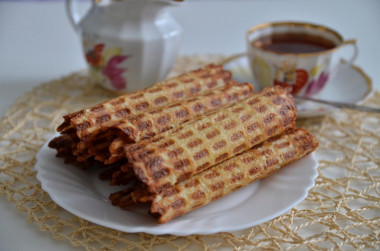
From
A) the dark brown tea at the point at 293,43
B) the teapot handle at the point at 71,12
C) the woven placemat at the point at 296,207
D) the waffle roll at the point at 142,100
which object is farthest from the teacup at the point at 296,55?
the teapot handle at the point at 71,12

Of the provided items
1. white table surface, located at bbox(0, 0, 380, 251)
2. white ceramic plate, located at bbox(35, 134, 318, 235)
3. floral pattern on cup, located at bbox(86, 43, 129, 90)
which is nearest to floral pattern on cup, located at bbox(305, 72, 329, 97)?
white table surface, located at bbox(0, 0, 380, 251)

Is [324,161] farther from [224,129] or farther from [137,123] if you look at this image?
[137,123]

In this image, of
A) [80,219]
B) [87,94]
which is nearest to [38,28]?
[87,94]

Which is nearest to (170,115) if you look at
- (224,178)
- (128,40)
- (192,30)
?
(224,178)

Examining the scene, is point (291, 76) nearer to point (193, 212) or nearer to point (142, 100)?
point (142, 100)

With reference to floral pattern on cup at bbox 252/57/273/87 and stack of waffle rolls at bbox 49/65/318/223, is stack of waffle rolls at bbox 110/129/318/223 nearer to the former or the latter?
stack of waffle rolls at bbox 49/65/318/223

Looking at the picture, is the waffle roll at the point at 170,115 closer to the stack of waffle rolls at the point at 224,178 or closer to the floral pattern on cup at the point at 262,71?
the stack of waffle rolls at the point at 224,178
